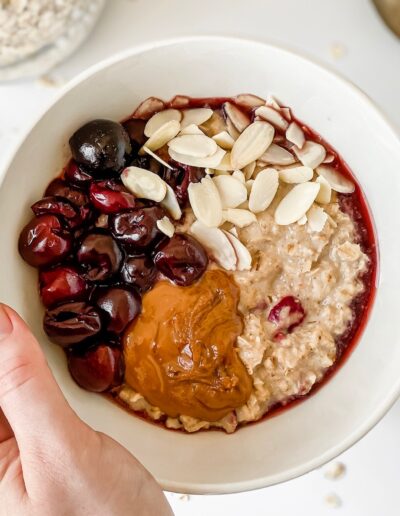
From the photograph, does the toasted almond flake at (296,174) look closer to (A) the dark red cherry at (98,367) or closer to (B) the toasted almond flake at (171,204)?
(B) the toasted almond flake at (171,204)

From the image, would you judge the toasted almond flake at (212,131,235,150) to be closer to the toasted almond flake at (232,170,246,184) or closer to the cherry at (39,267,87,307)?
the toasted almond flake at (232,170,246,184)

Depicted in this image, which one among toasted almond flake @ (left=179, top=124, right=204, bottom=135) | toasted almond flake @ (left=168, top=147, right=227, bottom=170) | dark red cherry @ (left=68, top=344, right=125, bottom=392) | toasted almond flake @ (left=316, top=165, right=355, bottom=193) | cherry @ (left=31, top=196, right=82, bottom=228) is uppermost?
toasted almond flake @ (left=179, top=124, right=204, bottom=135)

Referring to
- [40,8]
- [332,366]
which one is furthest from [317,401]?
[40,8]

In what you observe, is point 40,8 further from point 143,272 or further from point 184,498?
point 184,498

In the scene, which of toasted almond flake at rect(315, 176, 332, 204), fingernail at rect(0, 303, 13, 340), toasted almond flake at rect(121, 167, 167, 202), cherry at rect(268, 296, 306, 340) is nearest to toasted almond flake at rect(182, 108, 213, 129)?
toasted almond flake at rect(121, 167, 167, 202)

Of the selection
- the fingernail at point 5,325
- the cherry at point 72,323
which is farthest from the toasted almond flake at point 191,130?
the fingernail at point 5,325

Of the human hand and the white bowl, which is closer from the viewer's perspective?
the human hand
